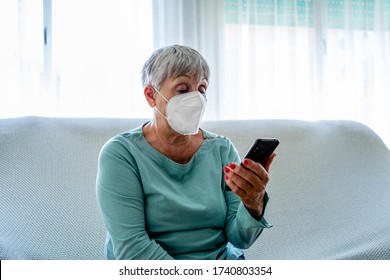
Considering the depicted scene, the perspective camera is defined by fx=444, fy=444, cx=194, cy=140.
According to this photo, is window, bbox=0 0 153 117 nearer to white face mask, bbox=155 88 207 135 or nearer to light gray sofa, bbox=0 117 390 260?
light gray sofa, bbox=0 117 390 260

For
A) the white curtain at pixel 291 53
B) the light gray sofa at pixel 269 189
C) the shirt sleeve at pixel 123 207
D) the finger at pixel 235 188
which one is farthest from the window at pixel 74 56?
the finger at pixel 235 188

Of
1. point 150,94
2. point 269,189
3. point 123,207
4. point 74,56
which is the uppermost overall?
point 74,56

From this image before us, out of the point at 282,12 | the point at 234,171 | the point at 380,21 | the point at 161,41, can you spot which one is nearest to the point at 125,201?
the point at 234,171

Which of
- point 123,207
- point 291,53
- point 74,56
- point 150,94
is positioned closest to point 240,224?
point 123,207

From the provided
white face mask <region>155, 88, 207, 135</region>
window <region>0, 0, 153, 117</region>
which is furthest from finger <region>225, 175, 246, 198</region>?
window <region>0, 0, 153, 117</region>

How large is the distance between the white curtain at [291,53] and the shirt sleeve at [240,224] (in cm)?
101

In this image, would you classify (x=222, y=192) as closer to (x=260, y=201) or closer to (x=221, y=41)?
(x=260, y=201)

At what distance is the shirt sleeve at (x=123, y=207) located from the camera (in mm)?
1035

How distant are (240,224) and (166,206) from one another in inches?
7.5

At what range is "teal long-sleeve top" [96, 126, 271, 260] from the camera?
1.05m

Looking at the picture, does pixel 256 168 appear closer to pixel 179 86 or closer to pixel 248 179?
pixel 248 179

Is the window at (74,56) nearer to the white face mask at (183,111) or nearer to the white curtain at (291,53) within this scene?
the white curtain at (291,53)

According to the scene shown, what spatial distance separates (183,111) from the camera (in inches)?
45.4
